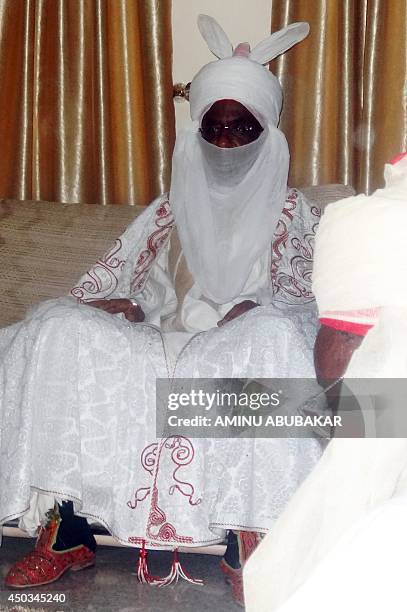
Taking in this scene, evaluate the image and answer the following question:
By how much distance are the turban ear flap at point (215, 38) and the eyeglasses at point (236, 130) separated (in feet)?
1.10

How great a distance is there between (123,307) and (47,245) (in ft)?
1.30

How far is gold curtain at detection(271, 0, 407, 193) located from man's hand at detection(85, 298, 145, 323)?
83 cm

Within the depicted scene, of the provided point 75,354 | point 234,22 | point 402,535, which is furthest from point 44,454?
point 234,22

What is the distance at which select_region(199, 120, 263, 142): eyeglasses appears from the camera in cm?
238

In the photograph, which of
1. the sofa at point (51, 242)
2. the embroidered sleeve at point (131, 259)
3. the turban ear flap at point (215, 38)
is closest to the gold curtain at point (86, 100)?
the turban ear flap at point (215, 38)

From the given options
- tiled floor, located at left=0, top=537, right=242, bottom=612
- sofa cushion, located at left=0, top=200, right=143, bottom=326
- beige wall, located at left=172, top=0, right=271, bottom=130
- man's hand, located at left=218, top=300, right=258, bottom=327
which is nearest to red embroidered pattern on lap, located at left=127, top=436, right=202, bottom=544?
tiled floor, located at left=0, top=537, right=242, bottom=612

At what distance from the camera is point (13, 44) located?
9.66 ft

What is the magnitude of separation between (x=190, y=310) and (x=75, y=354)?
0.45m

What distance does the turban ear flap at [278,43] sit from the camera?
258 centimetres

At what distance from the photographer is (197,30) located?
3.03 meters

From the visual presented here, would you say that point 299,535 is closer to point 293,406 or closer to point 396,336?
point 396,336

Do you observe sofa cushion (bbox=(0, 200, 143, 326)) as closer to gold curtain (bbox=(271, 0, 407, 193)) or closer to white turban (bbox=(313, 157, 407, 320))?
gold curtain (bbox=(271, 0, 407, 193))

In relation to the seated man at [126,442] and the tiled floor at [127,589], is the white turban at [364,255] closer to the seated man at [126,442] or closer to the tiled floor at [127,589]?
the seated man at [126,442]

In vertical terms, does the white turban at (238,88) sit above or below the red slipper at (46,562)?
above
